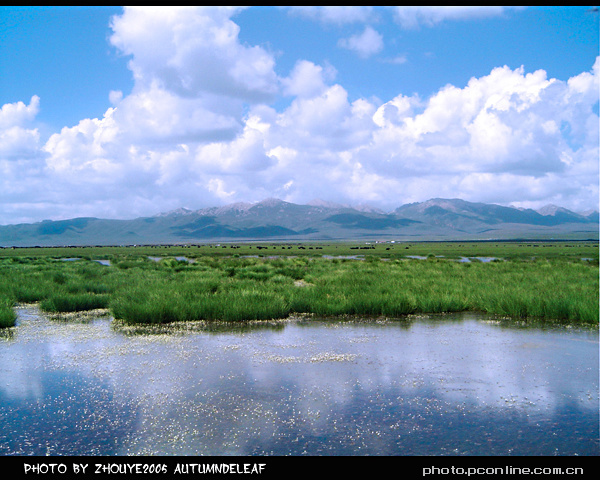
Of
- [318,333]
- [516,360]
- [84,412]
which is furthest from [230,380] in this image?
[516,360]

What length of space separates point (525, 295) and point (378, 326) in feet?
28.3

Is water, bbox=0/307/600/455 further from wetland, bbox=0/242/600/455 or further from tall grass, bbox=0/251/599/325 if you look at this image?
tall grass, bbox=0/251/599/325

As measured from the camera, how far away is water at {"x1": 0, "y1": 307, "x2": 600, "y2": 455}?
8.55m

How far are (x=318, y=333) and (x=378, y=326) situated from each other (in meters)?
2.93

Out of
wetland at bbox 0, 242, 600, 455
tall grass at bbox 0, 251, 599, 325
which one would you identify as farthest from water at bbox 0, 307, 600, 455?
tall grass at bbox 0, 251, 599, 325

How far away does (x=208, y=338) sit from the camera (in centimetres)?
1683

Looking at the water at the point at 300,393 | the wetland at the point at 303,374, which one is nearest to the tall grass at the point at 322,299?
the wetland at the point at 303,374

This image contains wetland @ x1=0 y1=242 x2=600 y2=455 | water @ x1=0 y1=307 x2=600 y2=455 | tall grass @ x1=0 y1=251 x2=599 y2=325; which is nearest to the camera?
water @ x1=0 y1=307 x2=600 y2=455

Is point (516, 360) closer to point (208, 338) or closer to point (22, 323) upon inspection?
point (208, 338)

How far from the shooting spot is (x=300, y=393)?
10.9 metres

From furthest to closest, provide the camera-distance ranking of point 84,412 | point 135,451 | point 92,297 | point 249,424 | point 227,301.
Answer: point 92,297
point 227,301
point 84,412
point 249,424
point 135,451

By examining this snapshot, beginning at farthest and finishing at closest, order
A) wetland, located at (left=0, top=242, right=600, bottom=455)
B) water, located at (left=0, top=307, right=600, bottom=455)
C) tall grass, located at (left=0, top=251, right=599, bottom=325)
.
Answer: tall grass, located at (left=0, top=251, right=599, bottom=325), wetland, located at (left=0, top=242, right=600, bottom=455), water, located at (left=0, top=307, right=600, bottom=455)
